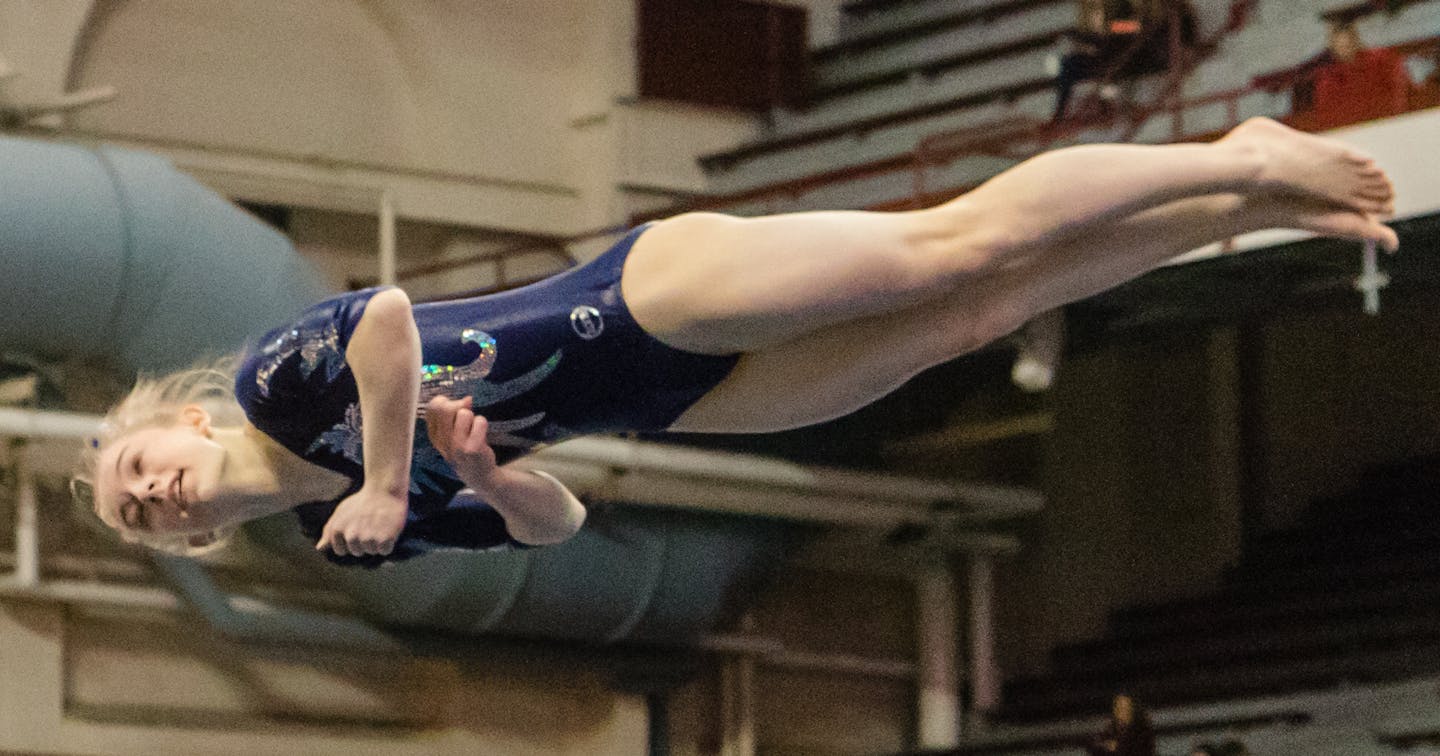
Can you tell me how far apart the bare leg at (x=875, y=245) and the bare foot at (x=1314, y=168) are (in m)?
0.03

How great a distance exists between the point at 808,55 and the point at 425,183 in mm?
2070

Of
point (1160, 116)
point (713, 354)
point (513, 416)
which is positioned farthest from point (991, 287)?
point (1160, 116)

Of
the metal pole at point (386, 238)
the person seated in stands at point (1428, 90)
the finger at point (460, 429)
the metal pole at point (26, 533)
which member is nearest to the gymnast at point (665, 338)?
the finger at point (460, 429)

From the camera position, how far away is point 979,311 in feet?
11.0

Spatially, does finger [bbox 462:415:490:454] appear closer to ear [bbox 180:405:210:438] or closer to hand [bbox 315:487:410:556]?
hand [bbox 315:487:410:556]

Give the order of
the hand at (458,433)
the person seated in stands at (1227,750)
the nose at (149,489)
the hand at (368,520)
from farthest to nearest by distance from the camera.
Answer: the person seated in stands at (1227,750) → the nose at (149,489) → the hand at (458,433) → the hand at (368,520)

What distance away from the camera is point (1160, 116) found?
7.75 metres

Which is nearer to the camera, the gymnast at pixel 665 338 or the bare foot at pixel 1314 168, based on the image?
the gymnast at pixel 665 338

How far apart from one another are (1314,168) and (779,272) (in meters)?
0.92

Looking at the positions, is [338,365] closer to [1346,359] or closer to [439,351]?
[439,351]

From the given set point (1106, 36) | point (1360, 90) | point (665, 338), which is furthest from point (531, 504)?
point (1106, 36)

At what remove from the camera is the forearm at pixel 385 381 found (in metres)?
3.04

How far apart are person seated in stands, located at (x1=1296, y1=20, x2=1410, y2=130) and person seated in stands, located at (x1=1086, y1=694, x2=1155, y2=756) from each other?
210 centimetres

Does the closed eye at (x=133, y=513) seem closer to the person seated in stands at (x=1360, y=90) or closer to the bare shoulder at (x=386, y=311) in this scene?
the bare shoulder at (x=386, y=311)
